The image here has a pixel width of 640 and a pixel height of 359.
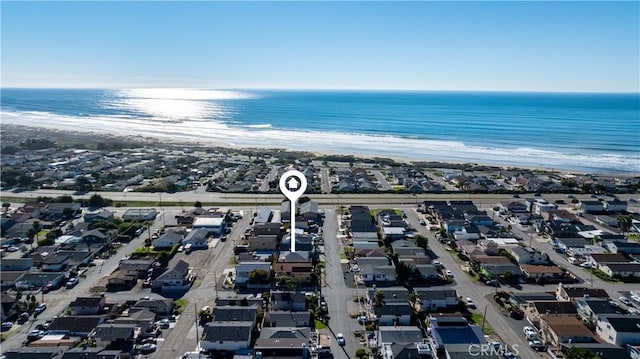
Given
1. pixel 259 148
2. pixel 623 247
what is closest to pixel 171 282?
pixel 623 247

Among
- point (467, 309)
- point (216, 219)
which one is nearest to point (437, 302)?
point (467, 309)

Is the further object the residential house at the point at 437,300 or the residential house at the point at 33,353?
the residential house at the point at 437,300

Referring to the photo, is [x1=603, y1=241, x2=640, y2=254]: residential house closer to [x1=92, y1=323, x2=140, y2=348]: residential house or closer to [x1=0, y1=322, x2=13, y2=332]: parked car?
[x1=92, y1=323, x2=140, y2=348]: residential house

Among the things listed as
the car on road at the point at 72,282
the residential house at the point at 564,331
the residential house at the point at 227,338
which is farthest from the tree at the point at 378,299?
the car on road at the point at 72,282

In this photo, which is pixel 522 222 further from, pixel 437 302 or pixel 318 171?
pixel 318 171

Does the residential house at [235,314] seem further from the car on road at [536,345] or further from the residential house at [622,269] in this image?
the residential house at [622,269]

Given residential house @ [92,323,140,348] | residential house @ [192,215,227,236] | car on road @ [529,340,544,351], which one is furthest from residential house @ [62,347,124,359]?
car on road @ [529,340,544,351]
